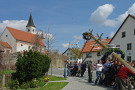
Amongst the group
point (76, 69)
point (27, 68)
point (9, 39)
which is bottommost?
point (76, 69)

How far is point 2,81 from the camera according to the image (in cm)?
Result: 1273

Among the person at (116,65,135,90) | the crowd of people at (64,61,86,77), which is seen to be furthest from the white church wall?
the person at (116,65,135,90)

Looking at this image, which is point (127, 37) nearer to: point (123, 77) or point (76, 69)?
point (76, 69)

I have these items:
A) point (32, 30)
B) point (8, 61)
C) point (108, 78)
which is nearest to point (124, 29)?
point (8, 61)

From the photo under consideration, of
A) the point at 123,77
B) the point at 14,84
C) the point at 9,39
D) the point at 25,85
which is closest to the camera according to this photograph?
the point at 123,77

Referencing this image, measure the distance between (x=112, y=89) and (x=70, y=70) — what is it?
820cm

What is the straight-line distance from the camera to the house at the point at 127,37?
3139 centimetres

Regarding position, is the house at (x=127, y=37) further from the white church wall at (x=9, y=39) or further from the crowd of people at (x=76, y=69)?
the white church wall at (x=9, y=39)

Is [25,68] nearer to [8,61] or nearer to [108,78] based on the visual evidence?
[108,78]

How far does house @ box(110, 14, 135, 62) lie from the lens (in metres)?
31.4

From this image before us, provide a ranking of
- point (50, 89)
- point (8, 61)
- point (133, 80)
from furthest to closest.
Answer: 1. point (8, 61)
2. point (50, 89)
3. point (133, 80)

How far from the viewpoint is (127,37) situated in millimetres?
32812

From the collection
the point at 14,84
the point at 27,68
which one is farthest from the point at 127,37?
the point at 14,84

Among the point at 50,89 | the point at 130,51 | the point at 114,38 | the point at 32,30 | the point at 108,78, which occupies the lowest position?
the point at 50,89
